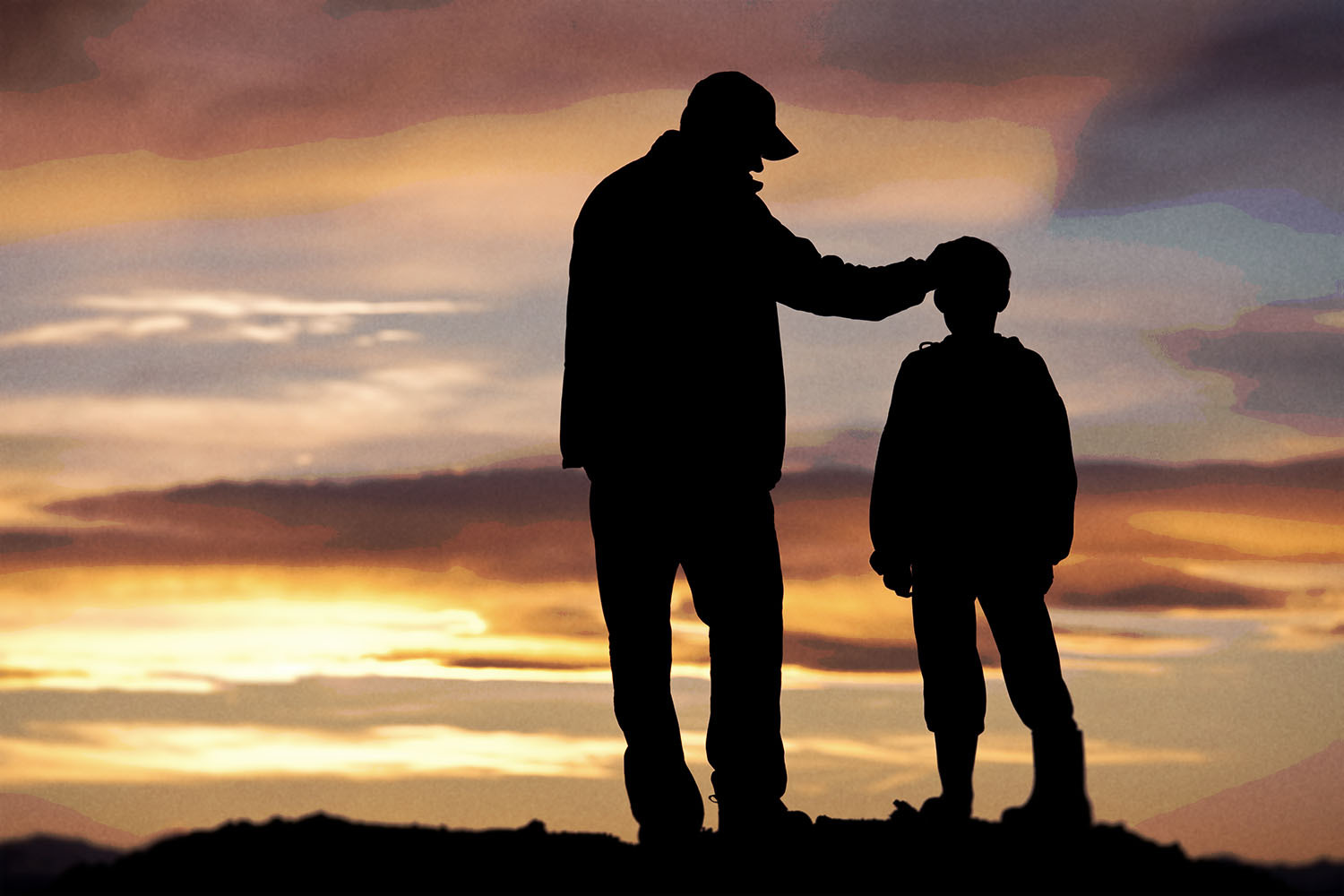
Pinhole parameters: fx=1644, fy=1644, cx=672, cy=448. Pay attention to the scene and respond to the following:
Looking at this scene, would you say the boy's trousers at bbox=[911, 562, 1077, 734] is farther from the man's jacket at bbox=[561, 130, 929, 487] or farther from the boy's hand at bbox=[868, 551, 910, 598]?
the man's jacket at bbox=[561, 130, 929, 487]

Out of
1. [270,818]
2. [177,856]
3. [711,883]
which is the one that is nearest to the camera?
[711,883]

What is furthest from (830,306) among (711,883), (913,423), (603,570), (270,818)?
(270,818)

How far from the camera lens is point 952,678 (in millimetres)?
8102

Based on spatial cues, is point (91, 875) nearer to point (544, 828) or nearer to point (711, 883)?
point (544, 828)

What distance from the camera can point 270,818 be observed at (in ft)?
26.7

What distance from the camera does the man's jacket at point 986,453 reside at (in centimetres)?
804

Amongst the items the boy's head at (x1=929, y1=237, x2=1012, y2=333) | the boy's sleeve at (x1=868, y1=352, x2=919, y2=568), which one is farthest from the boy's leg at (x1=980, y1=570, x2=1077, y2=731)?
the boy's head at (x1=929, y1=237, x2=1012, y2=333)

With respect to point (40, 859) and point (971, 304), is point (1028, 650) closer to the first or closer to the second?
point (971, 304)

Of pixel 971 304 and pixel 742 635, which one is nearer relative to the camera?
pixel 742 635

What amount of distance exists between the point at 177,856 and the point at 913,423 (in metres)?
4.05

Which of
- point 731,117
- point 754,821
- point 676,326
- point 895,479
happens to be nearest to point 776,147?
point 731,117

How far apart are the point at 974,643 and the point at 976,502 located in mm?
716

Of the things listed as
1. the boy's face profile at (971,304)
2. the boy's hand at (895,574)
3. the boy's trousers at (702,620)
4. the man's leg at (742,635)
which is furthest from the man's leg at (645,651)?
the boy's face profile at (971,304)

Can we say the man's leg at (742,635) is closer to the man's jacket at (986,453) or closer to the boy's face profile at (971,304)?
the man's jacket at (986,453)
